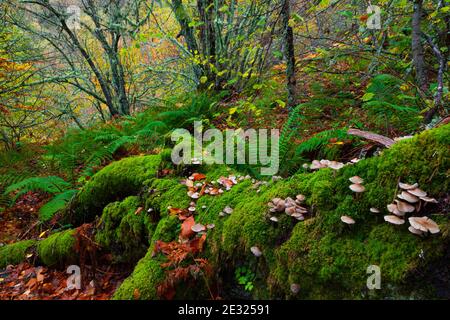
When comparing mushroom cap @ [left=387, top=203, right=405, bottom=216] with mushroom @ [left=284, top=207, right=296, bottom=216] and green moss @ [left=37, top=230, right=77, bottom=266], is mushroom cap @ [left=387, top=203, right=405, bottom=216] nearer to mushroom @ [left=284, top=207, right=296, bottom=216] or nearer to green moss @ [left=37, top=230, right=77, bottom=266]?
mushroom @ [left=284, top=207, right=296, bottom=216]

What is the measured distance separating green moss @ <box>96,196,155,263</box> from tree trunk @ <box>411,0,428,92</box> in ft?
13.0

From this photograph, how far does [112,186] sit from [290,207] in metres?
2.47

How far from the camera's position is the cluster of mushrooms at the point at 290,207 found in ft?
6.11

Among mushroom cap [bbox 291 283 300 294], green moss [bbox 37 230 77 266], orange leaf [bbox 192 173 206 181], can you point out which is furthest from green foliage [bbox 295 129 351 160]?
green moss [bbox 37 230 77 266]

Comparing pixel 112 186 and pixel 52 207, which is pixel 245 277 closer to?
pixel 112 186

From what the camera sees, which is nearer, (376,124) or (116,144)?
(376,124)

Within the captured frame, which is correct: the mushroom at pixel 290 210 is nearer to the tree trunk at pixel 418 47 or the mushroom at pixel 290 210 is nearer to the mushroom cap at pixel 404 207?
the mushroom cap at pixel 404 207

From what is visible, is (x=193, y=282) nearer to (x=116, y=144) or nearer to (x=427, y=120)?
(x=427, y=120)

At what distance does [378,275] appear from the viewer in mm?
1450

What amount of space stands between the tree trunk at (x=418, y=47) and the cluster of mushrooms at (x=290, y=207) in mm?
3146
